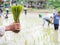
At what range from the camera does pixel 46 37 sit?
834 cm

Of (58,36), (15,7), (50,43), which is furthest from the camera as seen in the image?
(58,36)

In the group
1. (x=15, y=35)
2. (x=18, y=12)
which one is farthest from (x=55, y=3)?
(x=18, y=12)

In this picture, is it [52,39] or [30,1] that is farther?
[30,1]

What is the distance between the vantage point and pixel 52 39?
7.95 meters

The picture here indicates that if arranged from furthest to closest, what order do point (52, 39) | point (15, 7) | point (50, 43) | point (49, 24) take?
point (49, 24)
point (52, 39)
point (50, 43)
point (15, 7)

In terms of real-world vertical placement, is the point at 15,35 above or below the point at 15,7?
below

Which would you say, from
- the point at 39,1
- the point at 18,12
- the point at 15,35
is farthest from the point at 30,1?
the point at 18,12

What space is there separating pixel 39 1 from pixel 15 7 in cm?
2894

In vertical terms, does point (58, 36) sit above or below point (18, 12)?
below

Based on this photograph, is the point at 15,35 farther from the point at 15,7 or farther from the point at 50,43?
the point at 15,7

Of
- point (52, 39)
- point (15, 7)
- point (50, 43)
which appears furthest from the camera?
point (52, 39)

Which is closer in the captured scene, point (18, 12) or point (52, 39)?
point (18, 12)

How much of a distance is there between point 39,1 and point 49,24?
23604 mm

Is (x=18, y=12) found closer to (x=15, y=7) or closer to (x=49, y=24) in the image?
(x=15, y=7)
